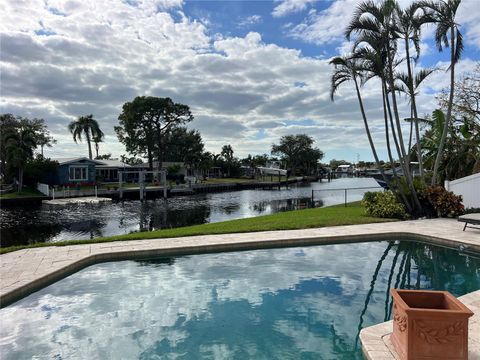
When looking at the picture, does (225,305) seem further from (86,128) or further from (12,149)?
(86,128)

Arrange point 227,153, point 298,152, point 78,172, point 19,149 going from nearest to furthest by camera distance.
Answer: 1. point 19,149
2. point 78,172
3. point 227,153
4. point 298,152

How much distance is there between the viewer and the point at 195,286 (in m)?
6.69

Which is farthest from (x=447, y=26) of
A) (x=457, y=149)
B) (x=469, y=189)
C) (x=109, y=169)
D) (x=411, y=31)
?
(x=109, y=169)

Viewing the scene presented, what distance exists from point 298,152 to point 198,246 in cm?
8412

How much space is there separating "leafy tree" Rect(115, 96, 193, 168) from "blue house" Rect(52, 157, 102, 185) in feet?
40.6

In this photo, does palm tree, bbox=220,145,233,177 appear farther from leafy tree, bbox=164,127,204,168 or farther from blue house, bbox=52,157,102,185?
blue house, bbox=52,157,102,185

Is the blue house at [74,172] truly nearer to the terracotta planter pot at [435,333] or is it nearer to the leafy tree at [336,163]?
the terracotta planter pot at [435,333]

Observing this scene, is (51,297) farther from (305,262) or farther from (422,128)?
(422,128)

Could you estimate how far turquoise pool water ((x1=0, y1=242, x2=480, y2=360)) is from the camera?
14.7ft

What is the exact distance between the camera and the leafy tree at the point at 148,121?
48562mm

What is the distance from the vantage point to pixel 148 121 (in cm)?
5019

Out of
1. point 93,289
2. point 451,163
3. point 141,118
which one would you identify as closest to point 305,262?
point 93,289

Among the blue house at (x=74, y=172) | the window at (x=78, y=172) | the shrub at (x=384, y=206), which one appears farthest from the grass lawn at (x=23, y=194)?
the shrub at (x=384, y=206)

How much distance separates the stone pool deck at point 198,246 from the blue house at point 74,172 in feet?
99.7
